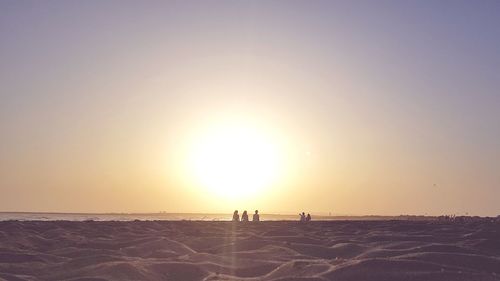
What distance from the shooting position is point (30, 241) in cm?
1252

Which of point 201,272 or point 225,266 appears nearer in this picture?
point 201,272

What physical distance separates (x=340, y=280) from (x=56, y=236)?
388 inches

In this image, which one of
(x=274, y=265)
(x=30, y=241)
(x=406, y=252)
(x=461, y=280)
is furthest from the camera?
(x=30, y=241)

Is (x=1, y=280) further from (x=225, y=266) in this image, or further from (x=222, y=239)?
(x=222, y=239)

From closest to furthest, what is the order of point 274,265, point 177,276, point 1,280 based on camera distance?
point 1,280 → point 177,276 → point 274,265

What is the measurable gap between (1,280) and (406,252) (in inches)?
229

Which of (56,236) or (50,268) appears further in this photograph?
(56,236)

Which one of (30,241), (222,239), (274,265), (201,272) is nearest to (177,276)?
(201,272)

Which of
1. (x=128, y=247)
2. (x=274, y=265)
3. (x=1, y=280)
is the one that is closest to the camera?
(x=1, y=280)

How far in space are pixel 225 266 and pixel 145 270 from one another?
1217 millimetres

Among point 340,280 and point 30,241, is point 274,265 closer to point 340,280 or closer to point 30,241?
point 340,280

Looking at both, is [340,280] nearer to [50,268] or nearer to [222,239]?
[50,268]


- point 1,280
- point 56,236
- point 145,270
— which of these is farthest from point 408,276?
point 56,236

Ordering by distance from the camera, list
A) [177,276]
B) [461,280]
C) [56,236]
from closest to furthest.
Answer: [461,280] < [177,276] < [56,236]
